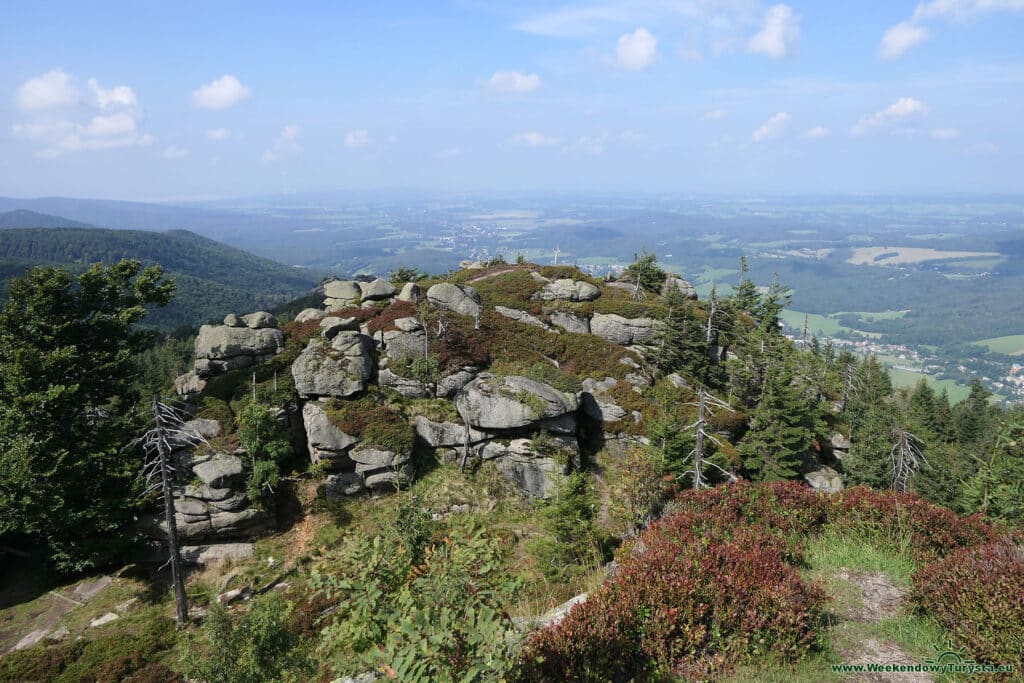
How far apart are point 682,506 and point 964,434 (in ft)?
199

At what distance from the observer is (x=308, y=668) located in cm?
961

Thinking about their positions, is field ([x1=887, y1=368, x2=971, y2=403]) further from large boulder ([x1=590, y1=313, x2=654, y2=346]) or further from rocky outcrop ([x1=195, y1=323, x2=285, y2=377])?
rocky outcrop ([x1=195, y1=323, x2=285, y2=377])

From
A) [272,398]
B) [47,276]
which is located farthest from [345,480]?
[47,276]

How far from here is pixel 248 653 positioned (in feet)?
29.1

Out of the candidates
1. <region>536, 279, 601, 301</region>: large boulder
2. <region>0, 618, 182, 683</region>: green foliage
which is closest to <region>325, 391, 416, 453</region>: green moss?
<region>0, 618, 182, 683</region>: green foliage

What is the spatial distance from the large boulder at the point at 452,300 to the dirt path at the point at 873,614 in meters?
28.0

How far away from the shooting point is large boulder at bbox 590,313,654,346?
1409 inches

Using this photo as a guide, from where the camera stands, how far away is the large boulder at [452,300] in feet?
114

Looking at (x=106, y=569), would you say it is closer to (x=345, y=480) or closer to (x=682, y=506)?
(x=345, y=480)

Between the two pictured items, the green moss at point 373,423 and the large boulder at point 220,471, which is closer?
the large boulder at point 220,471

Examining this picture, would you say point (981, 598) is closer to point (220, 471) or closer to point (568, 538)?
point (568, 538)

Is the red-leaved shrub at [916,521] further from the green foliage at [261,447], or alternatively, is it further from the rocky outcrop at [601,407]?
the green foliage at [261,447]

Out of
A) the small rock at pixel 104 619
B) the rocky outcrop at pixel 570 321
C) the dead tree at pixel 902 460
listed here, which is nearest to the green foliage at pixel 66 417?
the small rock at pixel 104 619

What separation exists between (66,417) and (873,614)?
28.8m
